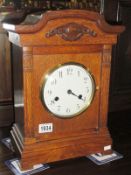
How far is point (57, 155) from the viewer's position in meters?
0.95

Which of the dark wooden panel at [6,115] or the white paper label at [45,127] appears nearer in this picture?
the white paper label at [45,127]

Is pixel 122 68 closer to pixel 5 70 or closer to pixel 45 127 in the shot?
pixel 5 70

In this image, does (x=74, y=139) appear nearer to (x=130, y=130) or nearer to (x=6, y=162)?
(x=6, y=162)

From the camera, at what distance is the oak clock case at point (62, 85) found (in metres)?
0.85

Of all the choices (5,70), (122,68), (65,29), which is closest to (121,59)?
(122,68)

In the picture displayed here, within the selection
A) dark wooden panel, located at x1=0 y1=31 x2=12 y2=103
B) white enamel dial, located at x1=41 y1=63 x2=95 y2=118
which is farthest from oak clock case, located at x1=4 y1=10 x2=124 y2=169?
dark wooden panel, located at x1=0 y1=31 x2=12 y2=103

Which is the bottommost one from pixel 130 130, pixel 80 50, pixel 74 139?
pixel 130 130

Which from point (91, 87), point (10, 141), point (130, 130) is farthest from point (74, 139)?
point (130, 130)

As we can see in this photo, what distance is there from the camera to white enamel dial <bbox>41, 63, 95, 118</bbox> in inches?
35.3

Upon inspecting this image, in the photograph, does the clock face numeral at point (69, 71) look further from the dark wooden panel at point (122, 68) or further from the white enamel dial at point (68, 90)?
the dark wooden panel at point (122, 68)

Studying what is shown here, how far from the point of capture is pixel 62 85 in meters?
0.91

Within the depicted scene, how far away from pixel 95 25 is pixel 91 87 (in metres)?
0.21

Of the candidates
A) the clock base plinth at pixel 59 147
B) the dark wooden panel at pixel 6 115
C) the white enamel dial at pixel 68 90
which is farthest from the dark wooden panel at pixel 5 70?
the white enamel dial at pixel 68 90

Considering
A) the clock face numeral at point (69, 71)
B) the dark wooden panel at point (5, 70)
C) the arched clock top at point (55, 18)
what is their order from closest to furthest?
the arched clock top at point (55, 18)
the clock face numeral at point (69, 71)
the dark wooden panel at point (5, 70)
